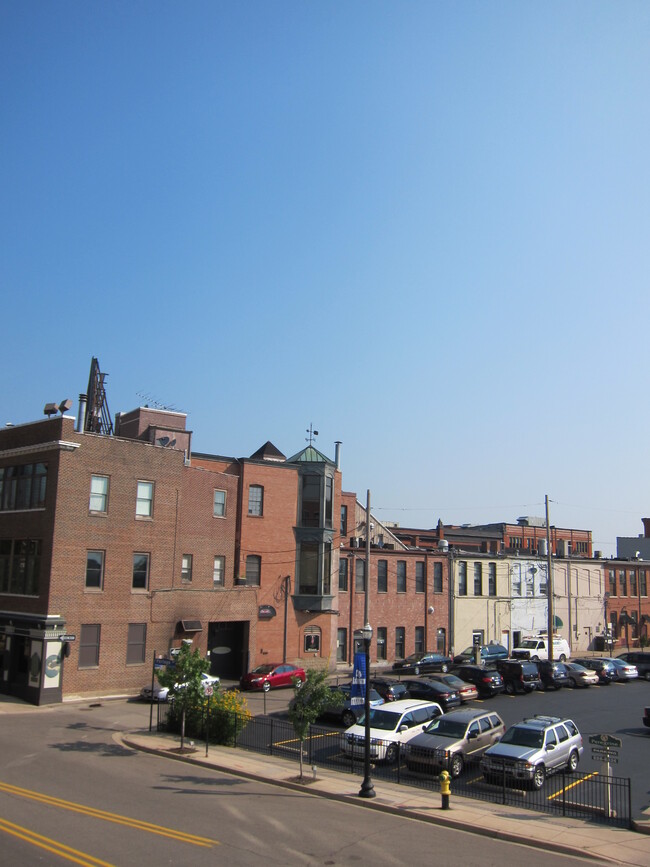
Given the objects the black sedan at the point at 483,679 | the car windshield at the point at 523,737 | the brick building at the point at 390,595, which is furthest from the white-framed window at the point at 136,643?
the car windshield at the point at 523,737

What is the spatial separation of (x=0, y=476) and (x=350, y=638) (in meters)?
24.8

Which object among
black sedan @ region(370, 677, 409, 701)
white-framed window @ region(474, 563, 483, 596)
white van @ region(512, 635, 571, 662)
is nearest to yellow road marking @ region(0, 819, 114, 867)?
black sedan @ region(370, 677, 409, 701)

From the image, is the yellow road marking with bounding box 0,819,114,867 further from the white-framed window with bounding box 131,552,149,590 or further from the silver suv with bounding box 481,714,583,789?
the white-framed window with bounding box 131,552,149,590

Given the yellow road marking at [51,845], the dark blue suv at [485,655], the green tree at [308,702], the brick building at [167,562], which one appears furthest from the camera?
the dark blue suv at [485,655]

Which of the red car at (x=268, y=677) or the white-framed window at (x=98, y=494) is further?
the red car at (x=268, y=677)

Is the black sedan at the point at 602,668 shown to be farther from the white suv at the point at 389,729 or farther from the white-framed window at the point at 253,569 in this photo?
the white suv at the point at 389,729

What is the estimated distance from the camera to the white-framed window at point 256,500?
46.4m

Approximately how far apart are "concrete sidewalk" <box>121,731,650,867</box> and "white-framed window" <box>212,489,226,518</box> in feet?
65.2

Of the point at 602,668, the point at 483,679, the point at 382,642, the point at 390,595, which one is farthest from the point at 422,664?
the point at 602,668

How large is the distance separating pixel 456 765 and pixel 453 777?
35 centimetres

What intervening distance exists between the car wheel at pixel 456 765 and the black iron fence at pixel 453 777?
3 cm

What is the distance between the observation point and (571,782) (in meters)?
21.9

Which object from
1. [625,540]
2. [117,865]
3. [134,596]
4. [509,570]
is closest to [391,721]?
[117,865]

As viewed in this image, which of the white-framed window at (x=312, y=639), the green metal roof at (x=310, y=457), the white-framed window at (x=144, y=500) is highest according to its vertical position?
the green metal roof at (x=310, y=457)
